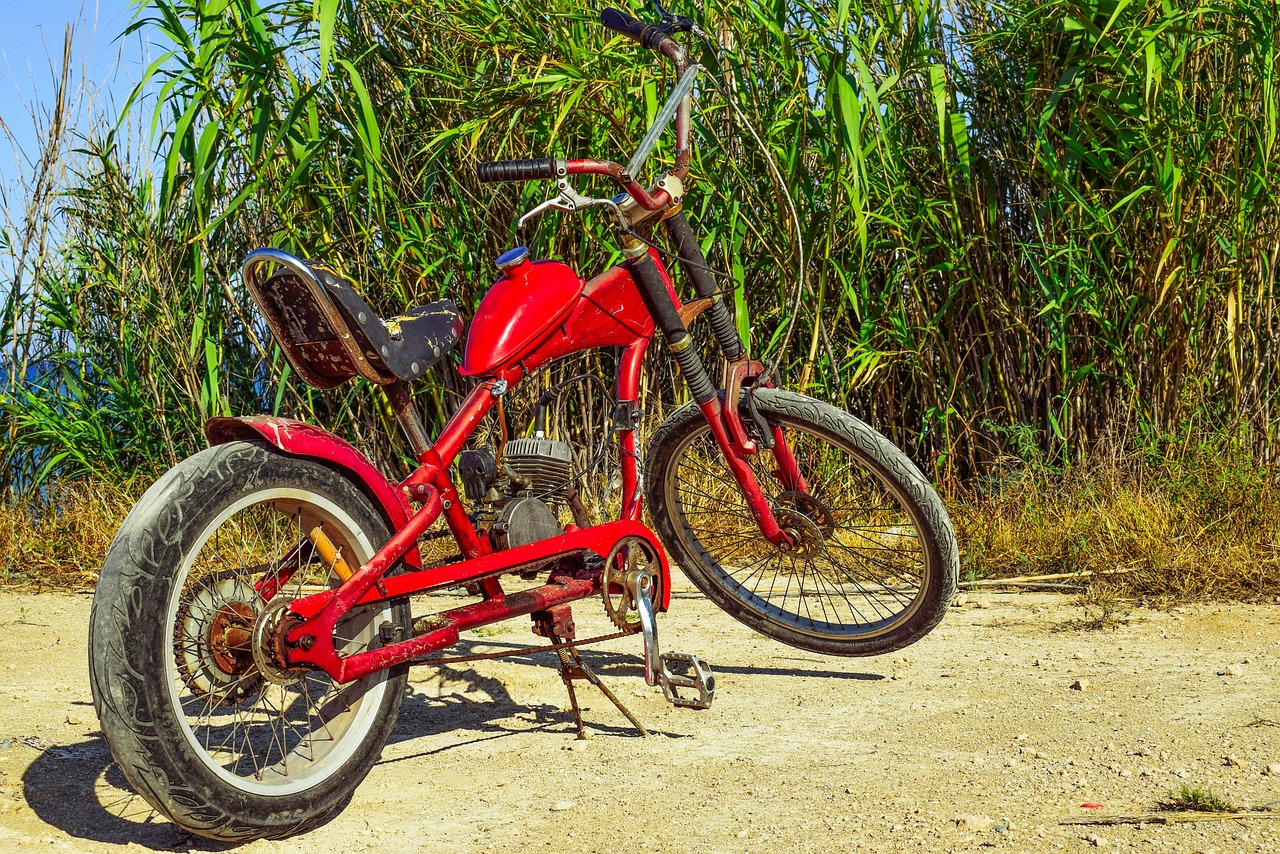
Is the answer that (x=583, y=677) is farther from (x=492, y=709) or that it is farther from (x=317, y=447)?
(x=317, y=447)

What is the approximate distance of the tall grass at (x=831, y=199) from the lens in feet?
13.6

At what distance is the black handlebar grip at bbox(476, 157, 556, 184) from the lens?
8.36 ft

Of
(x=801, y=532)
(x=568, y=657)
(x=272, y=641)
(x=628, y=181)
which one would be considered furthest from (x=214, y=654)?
(x=801, y=532)

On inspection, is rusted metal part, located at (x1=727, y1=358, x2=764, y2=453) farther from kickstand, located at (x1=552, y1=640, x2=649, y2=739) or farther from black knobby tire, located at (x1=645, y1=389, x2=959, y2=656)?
kickstand, located at (x1=552, y1=640, x2=649, y2=739)

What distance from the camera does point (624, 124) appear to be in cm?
426

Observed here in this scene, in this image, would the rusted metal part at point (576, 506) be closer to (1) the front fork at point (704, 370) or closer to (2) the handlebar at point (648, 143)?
(1) the front fork at point (704, 370)

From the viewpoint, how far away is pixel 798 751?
2.64 metres

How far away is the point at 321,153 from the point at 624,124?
1.10 meters

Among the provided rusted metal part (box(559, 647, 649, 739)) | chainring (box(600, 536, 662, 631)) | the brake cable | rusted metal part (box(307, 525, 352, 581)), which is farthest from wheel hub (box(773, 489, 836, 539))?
rusted metal part (box(307, 525, 352, 581))

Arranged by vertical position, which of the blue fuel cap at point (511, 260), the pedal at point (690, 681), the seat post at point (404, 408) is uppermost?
the blue fuel cap at point (511, 260)

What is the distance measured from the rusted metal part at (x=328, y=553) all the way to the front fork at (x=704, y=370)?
3.26ft

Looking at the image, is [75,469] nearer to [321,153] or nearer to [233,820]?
[321,153]

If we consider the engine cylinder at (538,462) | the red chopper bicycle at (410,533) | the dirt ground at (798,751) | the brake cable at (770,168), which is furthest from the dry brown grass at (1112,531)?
the engine cylinder at (538,462)

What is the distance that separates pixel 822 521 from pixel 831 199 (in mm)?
1373
